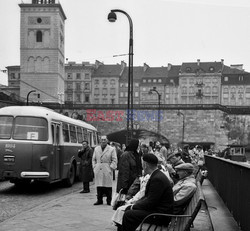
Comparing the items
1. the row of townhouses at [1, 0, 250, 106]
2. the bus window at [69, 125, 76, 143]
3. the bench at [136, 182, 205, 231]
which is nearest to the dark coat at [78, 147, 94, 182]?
the bus window at [69, 125, 76, 143]

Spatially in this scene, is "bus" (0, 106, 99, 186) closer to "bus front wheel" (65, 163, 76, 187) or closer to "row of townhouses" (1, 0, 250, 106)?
"bus front wheel" (65, 163, 76, 187)

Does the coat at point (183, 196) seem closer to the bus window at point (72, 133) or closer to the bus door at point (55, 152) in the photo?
the bus door at point (55, 152)

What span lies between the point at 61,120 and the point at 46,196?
291 centimetres

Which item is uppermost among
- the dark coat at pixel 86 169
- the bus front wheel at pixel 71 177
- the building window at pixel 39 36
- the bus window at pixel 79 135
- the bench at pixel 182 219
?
the building window at pixel 39 36

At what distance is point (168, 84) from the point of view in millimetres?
105125

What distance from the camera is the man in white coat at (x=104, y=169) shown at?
1078cm

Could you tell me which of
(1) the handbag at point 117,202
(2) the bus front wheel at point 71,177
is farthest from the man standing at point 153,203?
(2) the bus front wheel at point 71,177

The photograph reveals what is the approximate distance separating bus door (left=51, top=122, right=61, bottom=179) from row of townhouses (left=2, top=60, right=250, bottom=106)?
89596mm

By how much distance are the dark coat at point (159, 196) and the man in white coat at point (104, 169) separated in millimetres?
5026

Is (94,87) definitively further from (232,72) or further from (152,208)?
(152,208)

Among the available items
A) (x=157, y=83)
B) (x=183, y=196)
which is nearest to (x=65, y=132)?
(x=183, y=196)

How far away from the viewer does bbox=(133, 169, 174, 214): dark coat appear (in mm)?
5723

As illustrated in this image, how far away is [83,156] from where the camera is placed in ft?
46.1

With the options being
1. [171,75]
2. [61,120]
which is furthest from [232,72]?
[61,120]
